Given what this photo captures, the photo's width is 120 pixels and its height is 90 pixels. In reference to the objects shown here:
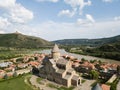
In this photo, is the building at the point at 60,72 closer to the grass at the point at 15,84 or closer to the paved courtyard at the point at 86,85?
the paved courtyard at the point at 86,85

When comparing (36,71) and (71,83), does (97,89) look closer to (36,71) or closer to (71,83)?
(71,83)

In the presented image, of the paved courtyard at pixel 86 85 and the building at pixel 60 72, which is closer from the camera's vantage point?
the paved courtyard at pixel 86 85

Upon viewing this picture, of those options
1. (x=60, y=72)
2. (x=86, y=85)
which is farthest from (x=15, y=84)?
(x=86, y=85)

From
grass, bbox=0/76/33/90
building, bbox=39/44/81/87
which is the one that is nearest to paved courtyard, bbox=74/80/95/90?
building, bbox=39/44/81/87

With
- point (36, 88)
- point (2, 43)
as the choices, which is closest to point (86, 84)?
point (36, 88)

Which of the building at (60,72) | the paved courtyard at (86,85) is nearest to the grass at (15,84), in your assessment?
the building at (60,72)
